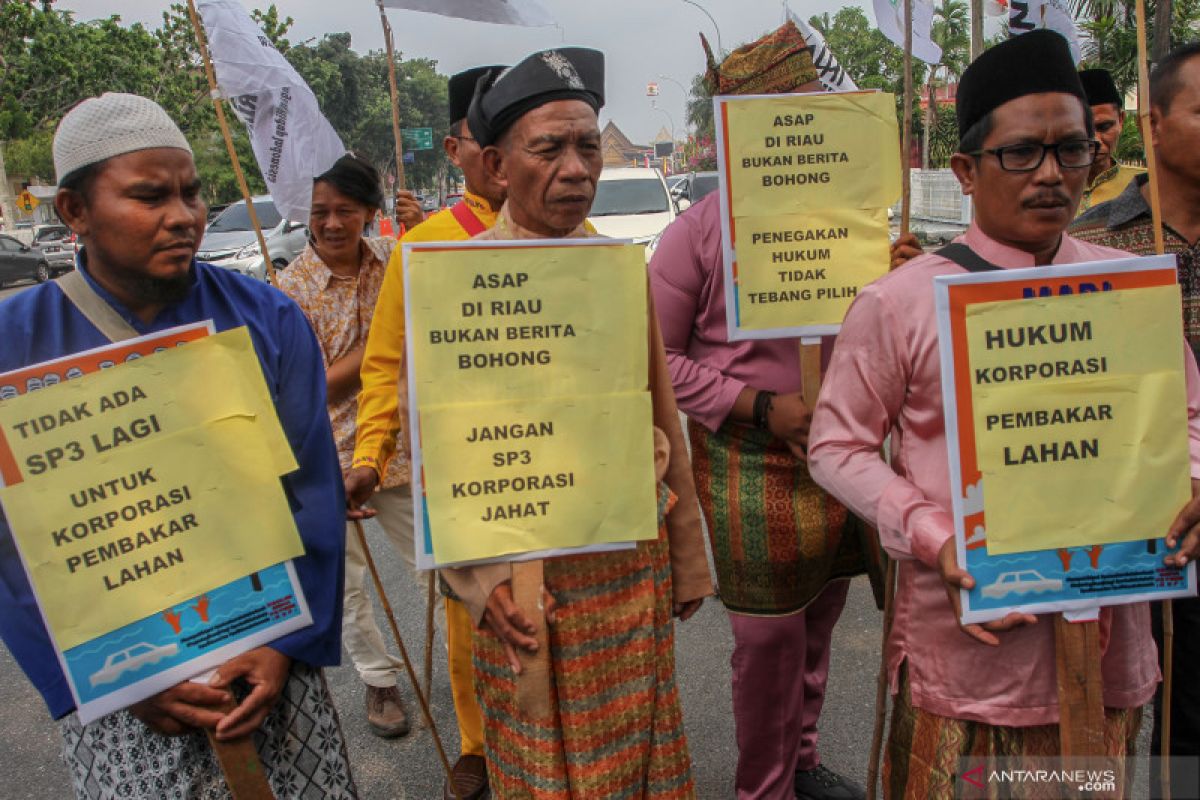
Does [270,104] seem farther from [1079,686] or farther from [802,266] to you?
[1079,686]

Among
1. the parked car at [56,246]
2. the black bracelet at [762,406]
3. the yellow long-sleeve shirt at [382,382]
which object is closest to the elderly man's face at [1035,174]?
the black bracelet at [762,406]

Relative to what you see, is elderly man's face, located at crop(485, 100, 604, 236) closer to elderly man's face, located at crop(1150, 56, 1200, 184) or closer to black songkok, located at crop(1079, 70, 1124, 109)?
elderly man's face, located at crop(1150, 56, 1200, 184)

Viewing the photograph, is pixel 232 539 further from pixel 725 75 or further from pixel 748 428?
pixel 725 75

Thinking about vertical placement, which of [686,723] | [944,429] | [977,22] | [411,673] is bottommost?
[686,723]

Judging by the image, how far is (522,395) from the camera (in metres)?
1.68

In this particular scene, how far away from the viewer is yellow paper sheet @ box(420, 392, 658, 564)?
1.65 m

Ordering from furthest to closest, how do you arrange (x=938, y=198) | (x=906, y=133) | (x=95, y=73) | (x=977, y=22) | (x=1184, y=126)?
(x=95, y=73) → (x=938, y=198) → (x=977, y=22) → (x=906, y=133) → (x=1184, y=126)

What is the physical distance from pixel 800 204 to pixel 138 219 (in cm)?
151

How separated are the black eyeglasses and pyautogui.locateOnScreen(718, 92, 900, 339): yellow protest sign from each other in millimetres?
706

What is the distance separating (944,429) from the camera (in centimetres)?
165

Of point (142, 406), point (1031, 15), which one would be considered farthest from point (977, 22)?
point (142, 406)

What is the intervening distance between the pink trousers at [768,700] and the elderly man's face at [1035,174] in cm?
132

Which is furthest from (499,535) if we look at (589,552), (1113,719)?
(1113,719)

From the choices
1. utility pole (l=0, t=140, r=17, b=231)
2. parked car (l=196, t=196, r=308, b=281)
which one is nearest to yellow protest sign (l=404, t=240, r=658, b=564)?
parked car (l=196, t=196, r=308, b=281)
